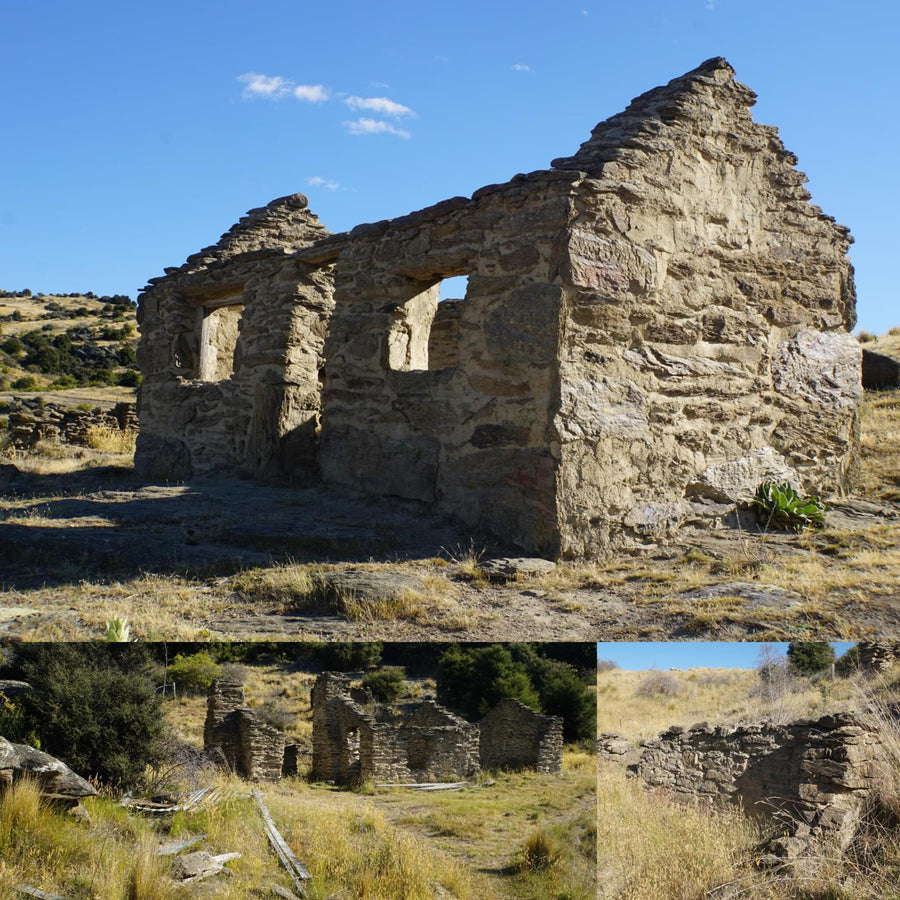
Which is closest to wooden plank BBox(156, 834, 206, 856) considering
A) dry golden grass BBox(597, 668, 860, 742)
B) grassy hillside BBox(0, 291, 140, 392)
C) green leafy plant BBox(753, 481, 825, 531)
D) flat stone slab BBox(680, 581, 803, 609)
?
dry golden grass BBox(597, 668, 860, 742)

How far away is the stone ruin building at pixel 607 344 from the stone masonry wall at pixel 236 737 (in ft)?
10.6

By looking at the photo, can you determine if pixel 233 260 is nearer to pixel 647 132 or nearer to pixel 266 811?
pixel 647 132

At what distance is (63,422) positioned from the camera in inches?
758

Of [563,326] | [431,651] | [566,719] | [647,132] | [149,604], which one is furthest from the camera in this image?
[647,132]

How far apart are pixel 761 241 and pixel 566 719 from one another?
6126 mm

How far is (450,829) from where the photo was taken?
4.56 m

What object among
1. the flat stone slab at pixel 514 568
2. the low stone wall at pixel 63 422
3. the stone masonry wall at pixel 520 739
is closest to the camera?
the stone masonry wall at pixel 520 739

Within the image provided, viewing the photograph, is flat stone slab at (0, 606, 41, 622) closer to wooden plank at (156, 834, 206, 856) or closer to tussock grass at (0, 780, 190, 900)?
tussock grass at (0, 780, 190, 900)

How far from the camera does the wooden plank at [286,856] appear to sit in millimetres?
4355

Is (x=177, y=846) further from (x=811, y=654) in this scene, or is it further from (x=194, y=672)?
(x=811, y=654)

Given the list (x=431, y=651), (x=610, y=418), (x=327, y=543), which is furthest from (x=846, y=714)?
(x=327, y=543)

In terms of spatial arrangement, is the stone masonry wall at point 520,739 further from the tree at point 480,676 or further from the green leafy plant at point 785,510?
the green leafy plant at point 785,510

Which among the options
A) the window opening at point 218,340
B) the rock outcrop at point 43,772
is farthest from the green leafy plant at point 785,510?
the window opening at point 218,340

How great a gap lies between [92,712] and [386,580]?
2698mm
